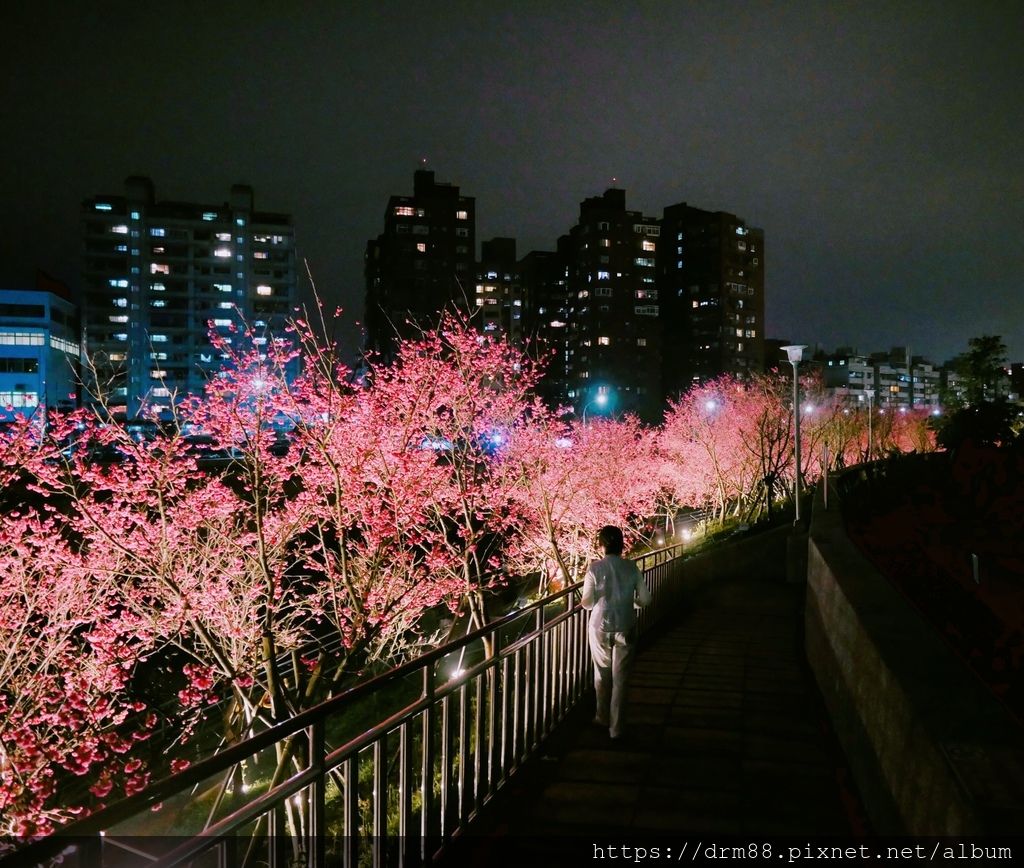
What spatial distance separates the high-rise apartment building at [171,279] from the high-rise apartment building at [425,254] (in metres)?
14.0

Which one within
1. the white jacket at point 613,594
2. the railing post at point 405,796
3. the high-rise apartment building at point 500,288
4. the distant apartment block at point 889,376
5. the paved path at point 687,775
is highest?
the high-rise apartment building at point 500,288

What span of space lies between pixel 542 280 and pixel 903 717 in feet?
366

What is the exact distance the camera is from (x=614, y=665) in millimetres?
5484

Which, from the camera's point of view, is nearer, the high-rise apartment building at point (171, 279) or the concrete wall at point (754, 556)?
the concrete wall at point (754, 556)

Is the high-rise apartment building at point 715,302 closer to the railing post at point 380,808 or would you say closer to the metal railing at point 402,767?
the metal railing at point 402,767

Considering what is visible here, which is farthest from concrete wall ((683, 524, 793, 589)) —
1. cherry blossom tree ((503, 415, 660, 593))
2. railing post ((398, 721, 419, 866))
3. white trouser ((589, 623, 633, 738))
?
railing post ((398, 721, 419, 866))

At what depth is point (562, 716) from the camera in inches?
232

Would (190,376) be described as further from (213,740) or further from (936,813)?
(936,813)

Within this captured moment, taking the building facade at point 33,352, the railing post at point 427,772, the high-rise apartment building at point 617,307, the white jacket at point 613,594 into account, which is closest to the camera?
the railing post at point 427,772

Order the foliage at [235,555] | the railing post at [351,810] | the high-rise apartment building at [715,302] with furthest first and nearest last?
the high-rise apartment building at [715,302] → the foliage at [235,555] → the railing post at [351,810]

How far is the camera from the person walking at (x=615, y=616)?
17.8ft

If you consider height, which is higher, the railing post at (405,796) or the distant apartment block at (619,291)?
the distant apartment block at (619,291)

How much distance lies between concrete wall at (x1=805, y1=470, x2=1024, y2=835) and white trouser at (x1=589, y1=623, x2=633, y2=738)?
1559 millimetres

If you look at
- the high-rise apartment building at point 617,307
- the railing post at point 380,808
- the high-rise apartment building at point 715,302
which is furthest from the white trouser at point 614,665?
the high-rise apartment building at point 715,302
